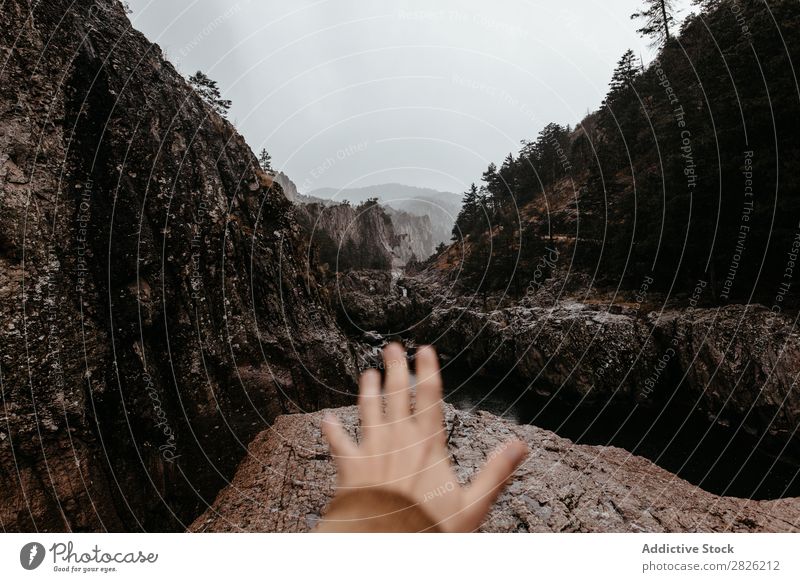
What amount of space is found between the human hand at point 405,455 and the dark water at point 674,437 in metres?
13.9

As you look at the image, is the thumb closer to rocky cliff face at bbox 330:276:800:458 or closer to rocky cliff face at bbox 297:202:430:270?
rocky cliff face at bbox 330:276:800:458

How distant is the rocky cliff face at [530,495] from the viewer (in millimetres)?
5949

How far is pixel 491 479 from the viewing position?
5.70 feet

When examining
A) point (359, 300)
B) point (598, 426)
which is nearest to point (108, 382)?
point (598, 426)

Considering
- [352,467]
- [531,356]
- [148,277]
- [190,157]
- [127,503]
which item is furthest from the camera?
[531,356]

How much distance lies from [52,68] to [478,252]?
35553mm

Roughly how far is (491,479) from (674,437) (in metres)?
18.0

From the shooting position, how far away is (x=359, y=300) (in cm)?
4534

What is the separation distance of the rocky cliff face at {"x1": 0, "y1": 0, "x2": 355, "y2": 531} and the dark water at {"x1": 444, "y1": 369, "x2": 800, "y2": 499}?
1314 cm

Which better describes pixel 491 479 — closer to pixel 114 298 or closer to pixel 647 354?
pixel 114 298

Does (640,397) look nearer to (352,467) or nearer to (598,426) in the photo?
(598,426)

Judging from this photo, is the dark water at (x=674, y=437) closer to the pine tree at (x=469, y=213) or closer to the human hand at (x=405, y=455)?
the human hand at (x=405, y=455)
